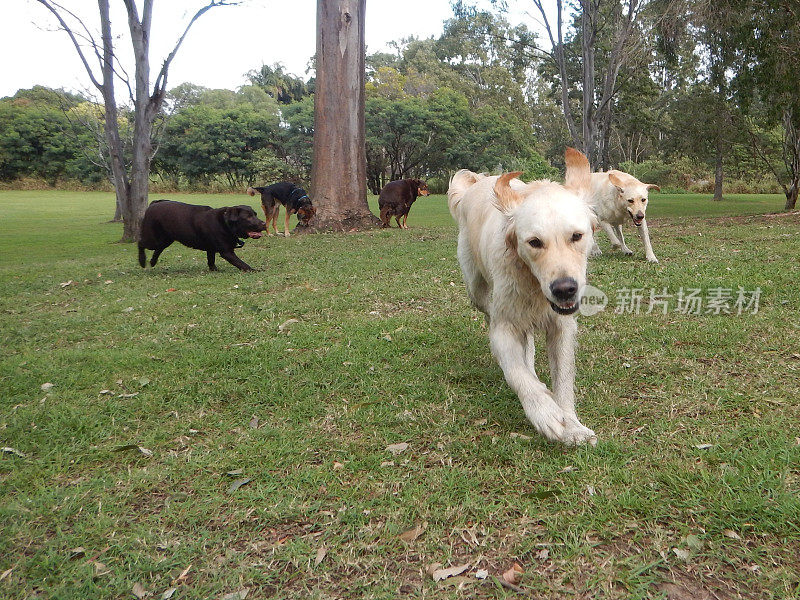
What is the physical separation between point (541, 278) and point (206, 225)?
764 centimetres

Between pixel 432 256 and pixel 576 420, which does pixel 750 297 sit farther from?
pixel 432 256

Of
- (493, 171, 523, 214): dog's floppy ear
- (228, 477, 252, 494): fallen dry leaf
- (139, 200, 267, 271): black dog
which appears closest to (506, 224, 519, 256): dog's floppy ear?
(493, 171, 523, 214): dog's floppy ear

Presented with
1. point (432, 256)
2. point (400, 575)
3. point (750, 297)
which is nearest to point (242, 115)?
point (432, 256)

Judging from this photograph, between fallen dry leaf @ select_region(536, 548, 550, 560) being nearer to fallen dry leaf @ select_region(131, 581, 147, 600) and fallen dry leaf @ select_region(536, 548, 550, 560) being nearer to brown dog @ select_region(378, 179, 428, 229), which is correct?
fallen dry leaf @ select_region(131, 581, 147, 600)

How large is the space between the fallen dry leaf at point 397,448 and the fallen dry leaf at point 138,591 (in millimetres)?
1477

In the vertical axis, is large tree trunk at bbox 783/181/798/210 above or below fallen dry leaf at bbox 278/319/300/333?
above

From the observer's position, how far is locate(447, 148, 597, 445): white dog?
117 inches

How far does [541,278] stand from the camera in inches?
119

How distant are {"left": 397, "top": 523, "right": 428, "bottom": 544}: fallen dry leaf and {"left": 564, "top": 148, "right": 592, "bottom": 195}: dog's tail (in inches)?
81.3

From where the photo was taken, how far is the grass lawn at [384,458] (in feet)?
7.80

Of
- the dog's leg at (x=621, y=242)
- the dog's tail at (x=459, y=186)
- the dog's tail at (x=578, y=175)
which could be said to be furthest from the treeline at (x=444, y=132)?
the dog's tail at (x=578, y=175)

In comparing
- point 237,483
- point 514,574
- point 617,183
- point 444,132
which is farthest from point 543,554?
point 444,132

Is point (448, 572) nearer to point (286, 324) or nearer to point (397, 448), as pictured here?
point (397, 448)

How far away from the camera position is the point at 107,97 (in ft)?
53.7
